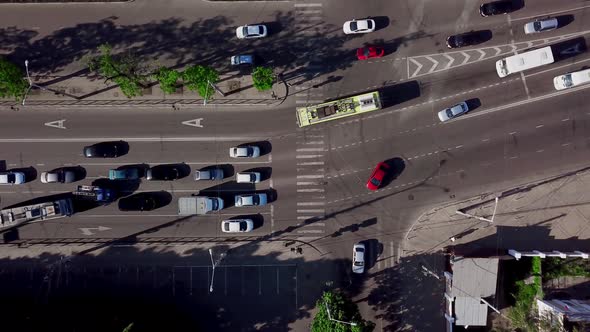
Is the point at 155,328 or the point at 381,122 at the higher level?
the point at 381,122

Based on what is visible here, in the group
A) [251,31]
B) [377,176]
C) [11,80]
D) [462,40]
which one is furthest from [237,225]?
[462,40]

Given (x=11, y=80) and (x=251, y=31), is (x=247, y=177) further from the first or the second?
(x=11, y=80)

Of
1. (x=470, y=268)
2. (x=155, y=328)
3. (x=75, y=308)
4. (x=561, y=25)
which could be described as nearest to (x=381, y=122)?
(x=470, y=268)

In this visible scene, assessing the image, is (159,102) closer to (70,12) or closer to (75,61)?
(75,61)

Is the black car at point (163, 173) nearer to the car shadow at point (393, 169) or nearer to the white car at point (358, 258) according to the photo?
the white car at point (358, 258)

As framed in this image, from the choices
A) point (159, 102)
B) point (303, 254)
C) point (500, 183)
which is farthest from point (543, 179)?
point (159, 102)

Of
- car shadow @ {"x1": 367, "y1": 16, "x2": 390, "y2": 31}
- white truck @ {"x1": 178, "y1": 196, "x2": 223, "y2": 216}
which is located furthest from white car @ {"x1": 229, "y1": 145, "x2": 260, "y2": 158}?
car shadow @ {"x1": 367, "y1": 16, "x2": 390, "y2": 31}

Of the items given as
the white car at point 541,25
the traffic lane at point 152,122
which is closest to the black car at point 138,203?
the traffic lane at point 152,122

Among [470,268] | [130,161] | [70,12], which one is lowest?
[470,268]
